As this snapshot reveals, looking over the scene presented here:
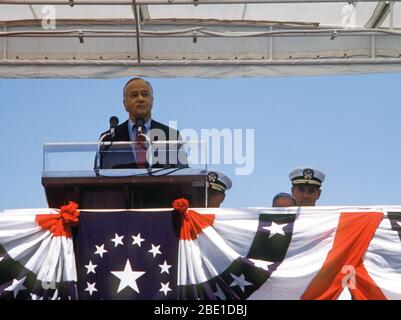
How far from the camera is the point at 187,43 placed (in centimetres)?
792

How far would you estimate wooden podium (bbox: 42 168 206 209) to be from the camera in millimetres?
5457

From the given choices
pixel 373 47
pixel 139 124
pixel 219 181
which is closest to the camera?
pixel 139 124

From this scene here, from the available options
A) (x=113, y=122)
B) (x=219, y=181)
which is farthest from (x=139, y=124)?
(x=219, y=181)

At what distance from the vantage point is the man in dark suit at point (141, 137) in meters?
5.55

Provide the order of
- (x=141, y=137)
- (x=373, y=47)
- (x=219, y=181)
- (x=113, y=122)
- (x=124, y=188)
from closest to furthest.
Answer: (x=124, y=188)
(x=141, y=137)
(x=113, y=122)
(x=219, y=181)
(x=373, y=47)

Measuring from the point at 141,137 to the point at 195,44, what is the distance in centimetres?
247

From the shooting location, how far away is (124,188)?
554cm

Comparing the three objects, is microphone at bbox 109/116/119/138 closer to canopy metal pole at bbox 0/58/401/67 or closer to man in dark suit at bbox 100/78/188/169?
man in dark suit at bbox 100/78/188/169

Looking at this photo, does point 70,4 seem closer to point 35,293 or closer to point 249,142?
point 249,142

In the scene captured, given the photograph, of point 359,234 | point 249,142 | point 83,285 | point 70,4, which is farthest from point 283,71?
point 83,285

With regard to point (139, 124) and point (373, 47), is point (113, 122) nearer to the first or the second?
Result: point (139, 124)

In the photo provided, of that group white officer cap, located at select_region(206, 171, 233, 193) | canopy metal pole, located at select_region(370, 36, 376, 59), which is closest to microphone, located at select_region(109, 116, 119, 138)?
white officer cap, located at select_region(206, 171, 233, 193)

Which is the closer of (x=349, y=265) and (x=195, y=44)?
(x=349, y=265)

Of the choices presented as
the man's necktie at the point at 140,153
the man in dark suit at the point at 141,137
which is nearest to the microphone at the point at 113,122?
the man in dark suit at the point at 141,137
